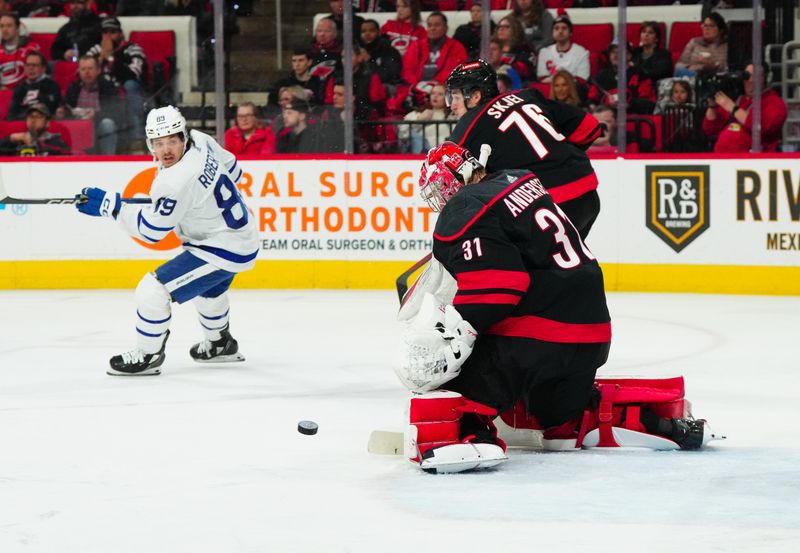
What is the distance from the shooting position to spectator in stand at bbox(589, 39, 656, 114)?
838 cm

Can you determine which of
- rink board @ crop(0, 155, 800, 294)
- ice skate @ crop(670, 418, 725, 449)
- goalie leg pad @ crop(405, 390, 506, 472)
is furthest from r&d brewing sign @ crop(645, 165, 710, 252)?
goalie leg pad @ crop(405, 390, 506, 472)

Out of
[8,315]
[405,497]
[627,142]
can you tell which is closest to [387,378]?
[405,497]

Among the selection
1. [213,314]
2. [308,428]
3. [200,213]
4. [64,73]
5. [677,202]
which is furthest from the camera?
[64,73]

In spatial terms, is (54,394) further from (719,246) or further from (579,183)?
(719,246)

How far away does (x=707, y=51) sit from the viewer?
8.40 meters

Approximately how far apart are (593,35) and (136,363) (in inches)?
168

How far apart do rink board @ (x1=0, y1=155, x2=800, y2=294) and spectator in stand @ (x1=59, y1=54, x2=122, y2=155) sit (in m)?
0.18

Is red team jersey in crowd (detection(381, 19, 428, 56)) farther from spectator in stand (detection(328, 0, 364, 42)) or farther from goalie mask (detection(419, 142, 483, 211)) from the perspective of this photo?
goalie mask (detection(419, 142, 483, 211))

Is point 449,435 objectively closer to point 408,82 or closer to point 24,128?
point 408,82

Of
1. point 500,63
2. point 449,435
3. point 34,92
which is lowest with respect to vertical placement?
point 449,435

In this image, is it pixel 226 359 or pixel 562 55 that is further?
pixel 562 55

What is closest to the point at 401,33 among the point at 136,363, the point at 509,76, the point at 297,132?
the point at 509,76

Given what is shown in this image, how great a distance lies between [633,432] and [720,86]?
4992mm

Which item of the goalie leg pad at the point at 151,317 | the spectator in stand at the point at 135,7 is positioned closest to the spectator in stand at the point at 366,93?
the spectator in stand at the point at 135,7
